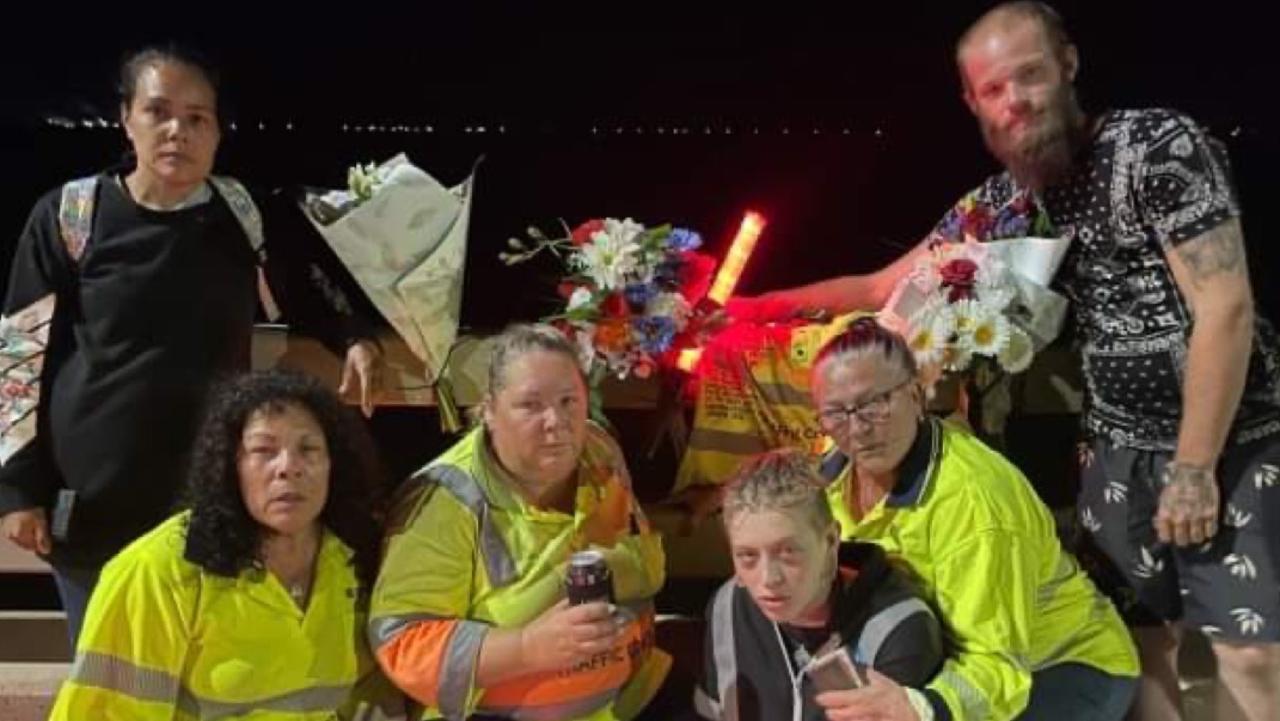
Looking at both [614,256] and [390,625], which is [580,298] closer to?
[614,256]

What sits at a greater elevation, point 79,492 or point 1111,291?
point 1111,291

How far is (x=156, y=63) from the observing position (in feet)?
9.08

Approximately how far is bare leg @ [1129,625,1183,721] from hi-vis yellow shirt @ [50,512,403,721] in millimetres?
1536

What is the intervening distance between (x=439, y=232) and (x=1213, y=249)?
1486mm

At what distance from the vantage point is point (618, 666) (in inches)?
103

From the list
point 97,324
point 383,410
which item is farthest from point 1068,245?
point 383,410

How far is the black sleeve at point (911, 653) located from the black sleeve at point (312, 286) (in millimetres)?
1246

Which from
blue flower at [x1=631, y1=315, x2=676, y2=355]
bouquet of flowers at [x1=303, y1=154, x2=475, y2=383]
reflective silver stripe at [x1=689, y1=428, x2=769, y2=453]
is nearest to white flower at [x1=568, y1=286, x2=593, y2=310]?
blue flower at [x1=631, y1=315, x2=676, y2=355]

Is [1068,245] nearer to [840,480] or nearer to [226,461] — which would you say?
[840,480]

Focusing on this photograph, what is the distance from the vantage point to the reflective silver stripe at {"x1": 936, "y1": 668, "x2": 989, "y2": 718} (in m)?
2.39

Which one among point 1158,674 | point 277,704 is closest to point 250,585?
point 277,704

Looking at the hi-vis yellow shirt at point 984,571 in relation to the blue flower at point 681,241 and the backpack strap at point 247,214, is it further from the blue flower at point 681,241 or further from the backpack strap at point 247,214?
the backpack strap at point 247,214

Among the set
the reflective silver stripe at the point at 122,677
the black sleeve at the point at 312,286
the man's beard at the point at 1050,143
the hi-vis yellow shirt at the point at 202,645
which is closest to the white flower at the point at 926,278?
the man's beard at the point at 1050,143

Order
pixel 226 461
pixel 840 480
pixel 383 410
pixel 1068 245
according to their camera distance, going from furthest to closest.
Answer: pixel 383 410 → pixel 1068 245 → pixel 840 480 → pixel 226 461
